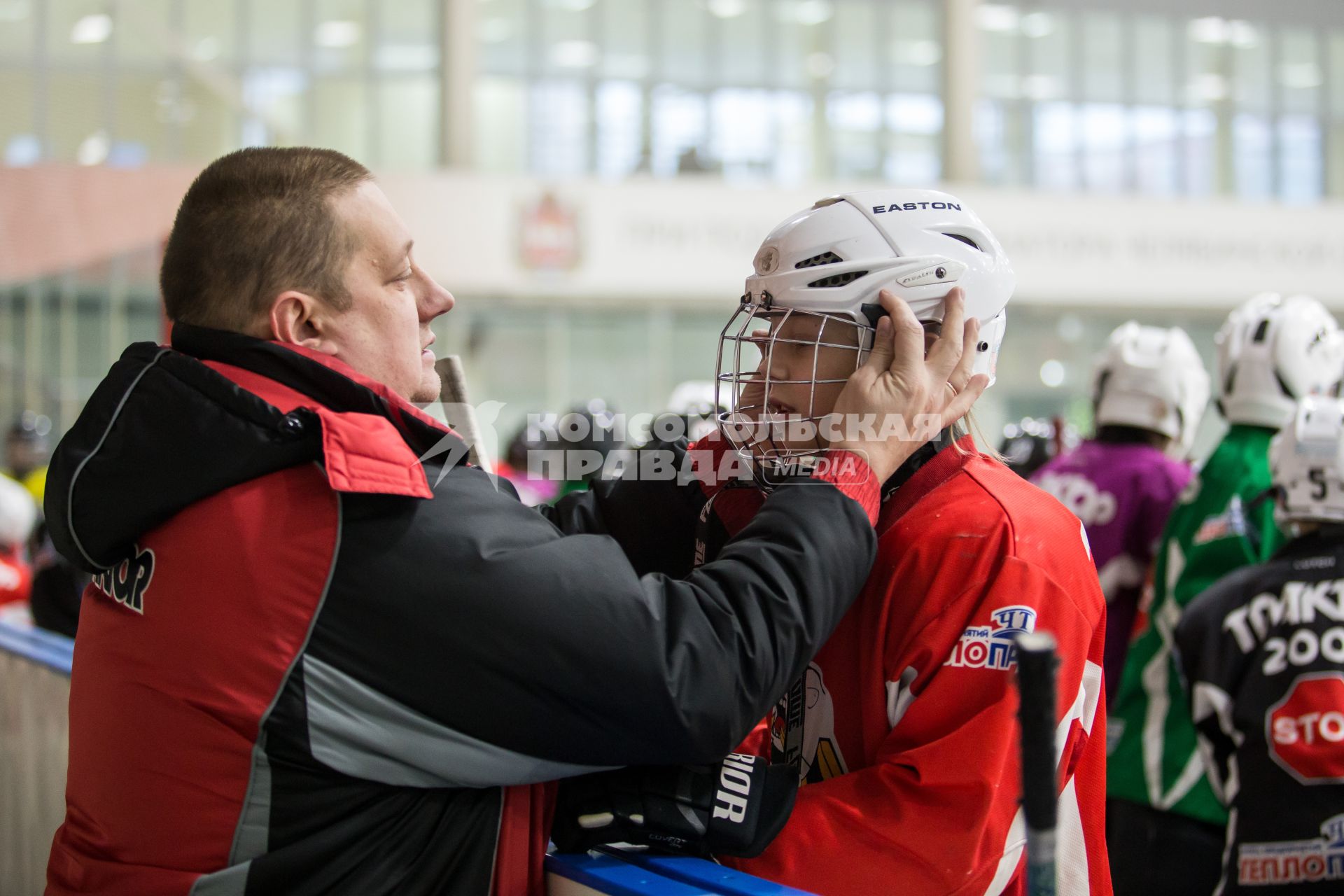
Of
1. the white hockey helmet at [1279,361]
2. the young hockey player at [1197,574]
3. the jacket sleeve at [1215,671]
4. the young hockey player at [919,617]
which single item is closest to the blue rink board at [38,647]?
the young hockey player at [919,617]

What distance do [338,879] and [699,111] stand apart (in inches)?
662

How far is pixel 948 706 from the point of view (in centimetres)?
165

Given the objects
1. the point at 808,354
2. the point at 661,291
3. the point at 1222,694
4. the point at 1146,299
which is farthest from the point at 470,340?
the point at 808,354

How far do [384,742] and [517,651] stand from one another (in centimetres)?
20

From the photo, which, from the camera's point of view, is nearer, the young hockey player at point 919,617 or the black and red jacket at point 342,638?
the black and red jacket at point 342,638

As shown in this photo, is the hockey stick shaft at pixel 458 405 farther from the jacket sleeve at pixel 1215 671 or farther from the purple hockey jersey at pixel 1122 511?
the purple hockey jersey at pixel 1122 511

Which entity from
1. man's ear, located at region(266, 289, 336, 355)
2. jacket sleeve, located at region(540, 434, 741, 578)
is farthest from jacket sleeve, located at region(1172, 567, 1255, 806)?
man's ear, located at region(266, 289, 336, 355)

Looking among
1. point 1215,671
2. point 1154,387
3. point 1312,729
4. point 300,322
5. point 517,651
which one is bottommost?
point 1312,729

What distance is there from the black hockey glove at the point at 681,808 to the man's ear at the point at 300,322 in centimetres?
69

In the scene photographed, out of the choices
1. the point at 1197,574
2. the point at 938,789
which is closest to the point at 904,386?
the point at 938,789

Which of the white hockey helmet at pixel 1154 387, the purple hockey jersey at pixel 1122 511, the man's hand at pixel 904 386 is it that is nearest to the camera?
the man's hand at pixel 904 386

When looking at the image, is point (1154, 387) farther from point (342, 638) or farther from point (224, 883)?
point (224, 883)

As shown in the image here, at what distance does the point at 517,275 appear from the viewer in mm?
15133

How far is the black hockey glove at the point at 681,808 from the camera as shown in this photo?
160 cm
